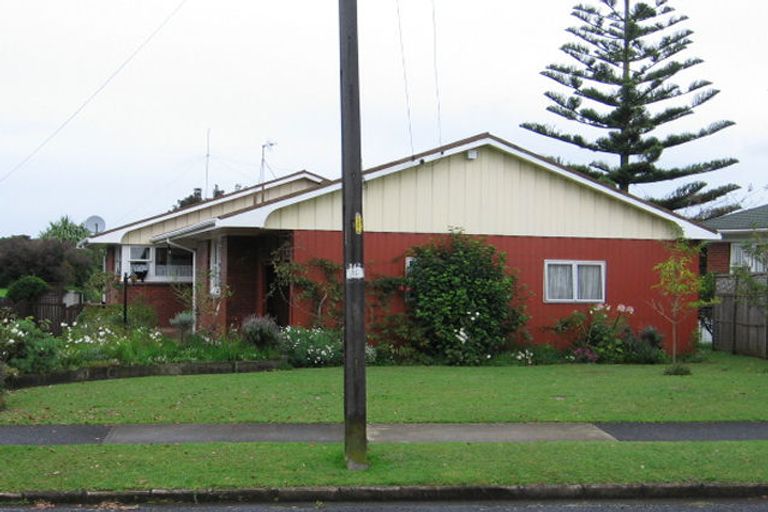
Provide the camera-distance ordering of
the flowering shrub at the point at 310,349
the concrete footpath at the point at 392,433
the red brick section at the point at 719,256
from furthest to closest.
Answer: the red brick section at the point at 719,256 < the flowering shrub at the point at 310,349 < the concrete footpath at the point at 392,433

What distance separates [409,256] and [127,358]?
632cm

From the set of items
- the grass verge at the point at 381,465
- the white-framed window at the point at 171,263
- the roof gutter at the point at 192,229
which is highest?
the roof gutter at the point at 192,229

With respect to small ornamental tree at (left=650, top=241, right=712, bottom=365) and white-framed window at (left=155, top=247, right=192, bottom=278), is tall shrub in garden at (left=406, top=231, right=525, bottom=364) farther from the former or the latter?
white-framed window at (left=155, top=247, right=192, bottom=278)

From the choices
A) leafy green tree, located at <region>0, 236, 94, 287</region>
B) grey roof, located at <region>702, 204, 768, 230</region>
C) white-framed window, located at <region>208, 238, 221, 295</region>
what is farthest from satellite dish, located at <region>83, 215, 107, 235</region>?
leafy green tree, located at <region>0, 236, 94, 287</region>

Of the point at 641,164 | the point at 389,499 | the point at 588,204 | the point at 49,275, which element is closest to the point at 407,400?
the point at 389,499

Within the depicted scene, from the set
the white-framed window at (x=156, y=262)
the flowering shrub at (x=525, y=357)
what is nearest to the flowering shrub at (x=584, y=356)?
the flowering shrub at (x=525, y=357)

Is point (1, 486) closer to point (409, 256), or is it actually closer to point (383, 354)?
point (383, 354)

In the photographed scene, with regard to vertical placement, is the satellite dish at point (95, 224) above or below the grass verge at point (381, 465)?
above

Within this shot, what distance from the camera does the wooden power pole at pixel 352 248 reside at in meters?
8.20

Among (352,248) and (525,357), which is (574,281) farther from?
(352,248)

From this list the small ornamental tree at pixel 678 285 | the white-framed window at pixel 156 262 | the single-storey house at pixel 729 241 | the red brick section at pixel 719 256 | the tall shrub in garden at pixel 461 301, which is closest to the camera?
the small ornamental tree at pixel 678 285

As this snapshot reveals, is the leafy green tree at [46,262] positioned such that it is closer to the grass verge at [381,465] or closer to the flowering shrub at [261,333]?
the flowering shrub at [261,333]

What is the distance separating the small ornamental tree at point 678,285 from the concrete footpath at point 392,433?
6514 mm

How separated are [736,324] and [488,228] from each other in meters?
6.87
